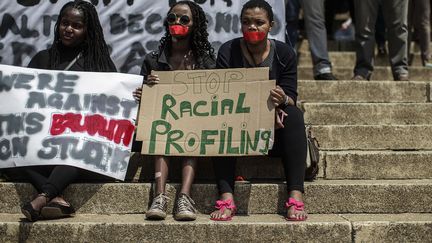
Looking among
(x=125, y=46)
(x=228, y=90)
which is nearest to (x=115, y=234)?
(x=228, y=90)

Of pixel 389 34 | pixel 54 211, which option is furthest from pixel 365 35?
pixel 54 211

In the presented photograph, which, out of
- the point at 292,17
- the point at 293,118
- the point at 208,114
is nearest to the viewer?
the point at 293,118

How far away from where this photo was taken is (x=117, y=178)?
4359 millimetres

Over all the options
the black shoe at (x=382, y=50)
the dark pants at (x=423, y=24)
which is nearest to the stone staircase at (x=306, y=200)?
the dark pants at (x=423, y=24)

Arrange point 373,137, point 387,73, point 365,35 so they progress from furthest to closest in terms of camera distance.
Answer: point 387,73
point 365,35
point 373,137

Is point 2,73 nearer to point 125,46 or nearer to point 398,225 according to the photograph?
point 125,46

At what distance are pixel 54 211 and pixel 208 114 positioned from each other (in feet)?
3.90

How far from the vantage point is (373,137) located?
5090mm

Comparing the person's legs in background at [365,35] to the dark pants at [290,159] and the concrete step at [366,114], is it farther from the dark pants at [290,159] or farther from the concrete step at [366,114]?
the dark pants at [290,159]

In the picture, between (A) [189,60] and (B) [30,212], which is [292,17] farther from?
(B) [30,212]

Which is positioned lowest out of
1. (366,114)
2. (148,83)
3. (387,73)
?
(366,114)

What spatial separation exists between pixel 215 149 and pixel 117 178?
701 millimetres

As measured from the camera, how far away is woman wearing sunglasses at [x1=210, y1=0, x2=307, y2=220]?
13.6 feet

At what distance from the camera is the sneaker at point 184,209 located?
4008 millimetres
